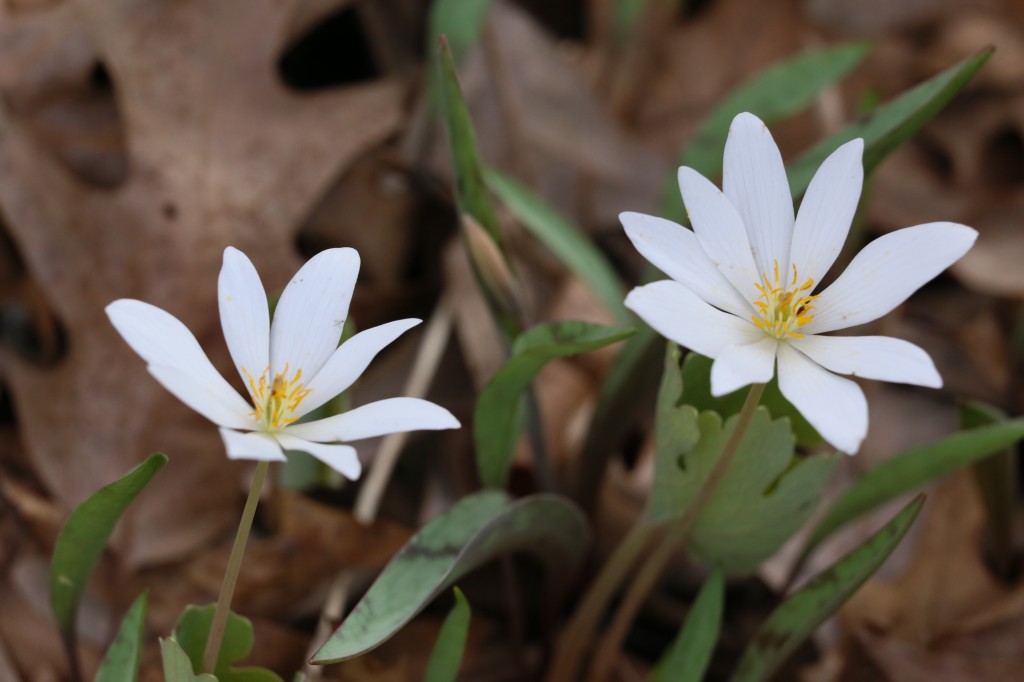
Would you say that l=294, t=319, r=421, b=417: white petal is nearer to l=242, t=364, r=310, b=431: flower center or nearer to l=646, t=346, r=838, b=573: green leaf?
l=242, t=364, r=310, b=431: flower center

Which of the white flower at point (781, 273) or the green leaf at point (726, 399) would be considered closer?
the white flower at point (781, 273)

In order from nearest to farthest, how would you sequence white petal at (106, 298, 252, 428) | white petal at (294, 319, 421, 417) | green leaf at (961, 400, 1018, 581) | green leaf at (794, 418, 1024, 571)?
white petal at (106, 298, 252, 428)
white petal at (294, 319, 421, 417)
green leaf at (794, 418, 1024, 571)
green leaf at (961, 400, 1018, 581)

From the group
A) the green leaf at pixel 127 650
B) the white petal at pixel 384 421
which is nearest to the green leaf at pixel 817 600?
the white petal at pixel 384 421

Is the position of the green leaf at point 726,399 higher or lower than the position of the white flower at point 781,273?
lower

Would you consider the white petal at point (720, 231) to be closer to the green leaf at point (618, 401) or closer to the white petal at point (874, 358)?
the white petal at point (874, 358)

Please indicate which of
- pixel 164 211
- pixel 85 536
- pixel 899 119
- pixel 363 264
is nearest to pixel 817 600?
pixel 899 119

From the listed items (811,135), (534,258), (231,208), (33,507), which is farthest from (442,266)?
(811,135)

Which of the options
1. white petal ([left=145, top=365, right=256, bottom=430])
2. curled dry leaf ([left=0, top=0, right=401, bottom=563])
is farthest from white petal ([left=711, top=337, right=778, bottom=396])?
curled dry leaf ([left=0, top=0, right=401, bottom=563])
